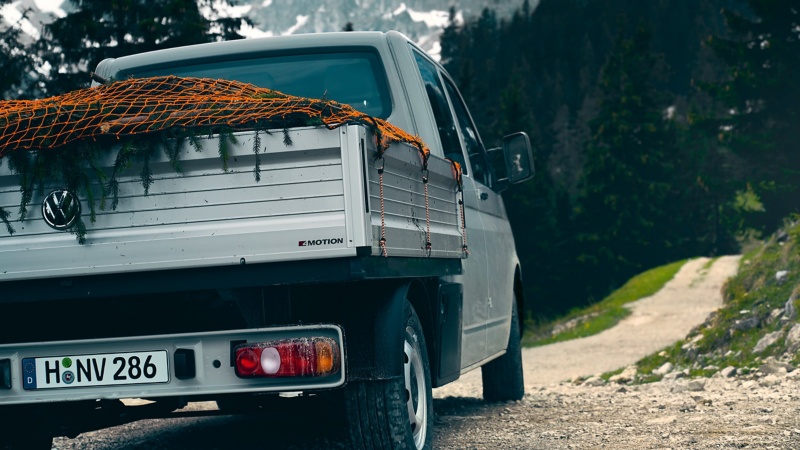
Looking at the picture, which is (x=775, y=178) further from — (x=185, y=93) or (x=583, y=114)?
(x=583, y=114)

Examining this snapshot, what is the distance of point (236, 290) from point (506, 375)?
3948mm

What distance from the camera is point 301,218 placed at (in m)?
3.07

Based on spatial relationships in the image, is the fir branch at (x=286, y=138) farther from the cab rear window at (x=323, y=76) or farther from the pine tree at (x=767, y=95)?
the pine tree at (x=767, y=95)

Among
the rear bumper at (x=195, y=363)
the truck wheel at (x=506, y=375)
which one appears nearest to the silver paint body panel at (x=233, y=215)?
the rear bumper at (x=195, y=363)

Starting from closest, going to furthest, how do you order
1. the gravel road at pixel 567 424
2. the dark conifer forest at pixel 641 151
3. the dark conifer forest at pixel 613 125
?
the gravel road at pixel 567 424 < the dark conifer forest at pixel 613 125 < the dark conifer forest at pixel 641 151

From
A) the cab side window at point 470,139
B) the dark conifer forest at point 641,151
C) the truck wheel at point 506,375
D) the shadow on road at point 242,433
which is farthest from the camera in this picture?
the dark conifer forest at point 641,151

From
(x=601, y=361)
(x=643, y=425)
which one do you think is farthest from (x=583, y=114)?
(x=643, y=425)

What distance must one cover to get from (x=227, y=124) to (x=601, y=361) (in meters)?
13.3

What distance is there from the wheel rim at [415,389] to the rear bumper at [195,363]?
601 mm

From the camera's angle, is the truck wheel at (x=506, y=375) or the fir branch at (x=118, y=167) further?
the truck wheel at (x=506, y=375)

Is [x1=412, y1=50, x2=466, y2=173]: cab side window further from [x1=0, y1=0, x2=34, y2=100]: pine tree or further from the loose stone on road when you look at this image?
[x1=0, y1=0, x2=34, y2=100]: pine tree

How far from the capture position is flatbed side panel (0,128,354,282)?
10.0 ft

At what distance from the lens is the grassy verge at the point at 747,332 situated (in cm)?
833

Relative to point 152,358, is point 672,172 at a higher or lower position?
higher
